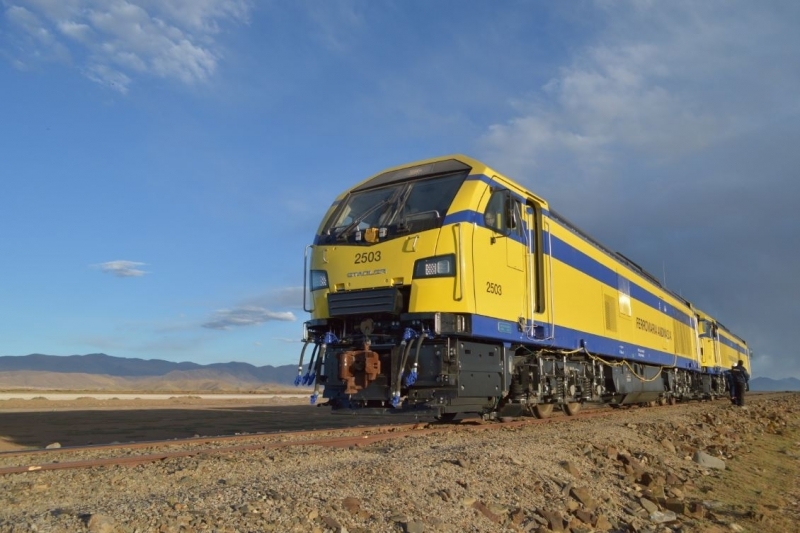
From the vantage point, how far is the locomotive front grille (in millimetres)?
8766

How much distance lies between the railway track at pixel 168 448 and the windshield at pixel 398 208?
3099 millimetres

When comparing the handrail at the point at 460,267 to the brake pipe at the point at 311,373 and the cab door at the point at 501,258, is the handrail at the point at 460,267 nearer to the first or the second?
the cab door at the point at 501,258

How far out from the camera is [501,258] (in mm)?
9516

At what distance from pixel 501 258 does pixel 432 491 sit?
4.84 metres

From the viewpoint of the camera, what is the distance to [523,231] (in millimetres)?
10344

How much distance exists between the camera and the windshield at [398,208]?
29.9 ft

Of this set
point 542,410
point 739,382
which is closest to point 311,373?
point 542,410

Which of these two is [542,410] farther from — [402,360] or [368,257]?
[368,257]

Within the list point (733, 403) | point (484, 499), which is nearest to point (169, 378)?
point (733, 403)

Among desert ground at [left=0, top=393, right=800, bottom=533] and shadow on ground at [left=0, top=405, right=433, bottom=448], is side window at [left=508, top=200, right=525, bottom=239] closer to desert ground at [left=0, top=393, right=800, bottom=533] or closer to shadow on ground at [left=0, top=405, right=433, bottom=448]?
desert ground at [left=0, top=393, right=800, bottom=533]

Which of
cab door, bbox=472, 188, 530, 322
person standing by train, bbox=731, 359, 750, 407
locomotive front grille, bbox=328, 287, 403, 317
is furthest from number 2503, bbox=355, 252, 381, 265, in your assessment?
person standing by train, bbox=731, 359, 750, 407

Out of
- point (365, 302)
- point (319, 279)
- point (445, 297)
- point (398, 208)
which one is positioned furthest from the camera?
point (319, 279)

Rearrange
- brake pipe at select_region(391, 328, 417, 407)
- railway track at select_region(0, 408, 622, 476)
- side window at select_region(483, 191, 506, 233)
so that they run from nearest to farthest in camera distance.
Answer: railway track at select_region(0, 408, 622, 476) < brake pipe at select_region(391, 328, 417, 407) < side window at select_region(483, 191, 506, 233)

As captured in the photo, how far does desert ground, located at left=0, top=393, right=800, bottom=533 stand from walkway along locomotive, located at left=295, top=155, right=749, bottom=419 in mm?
937
